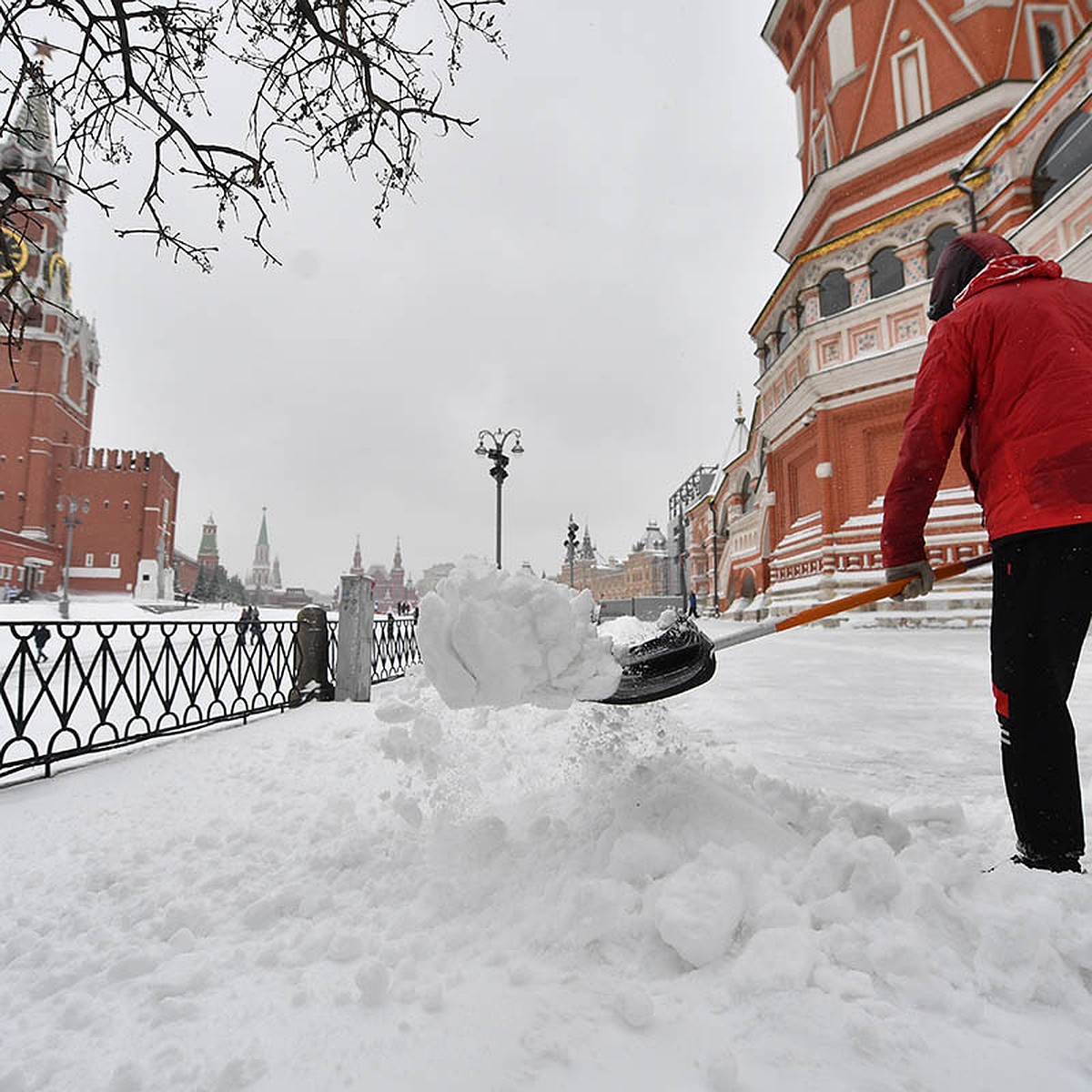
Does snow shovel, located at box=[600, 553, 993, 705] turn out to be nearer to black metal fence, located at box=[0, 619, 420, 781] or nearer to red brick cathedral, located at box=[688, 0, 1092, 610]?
black metal fence, located at box=[0, 619, 420, 781]

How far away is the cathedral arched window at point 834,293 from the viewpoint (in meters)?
14.2

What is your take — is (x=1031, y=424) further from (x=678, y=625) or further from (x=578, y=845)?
(x=578, y=845)

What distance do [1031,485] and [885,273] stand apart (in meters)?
14.3

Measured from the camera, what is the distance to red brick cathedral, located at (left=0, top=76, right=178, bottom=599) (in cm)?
4309

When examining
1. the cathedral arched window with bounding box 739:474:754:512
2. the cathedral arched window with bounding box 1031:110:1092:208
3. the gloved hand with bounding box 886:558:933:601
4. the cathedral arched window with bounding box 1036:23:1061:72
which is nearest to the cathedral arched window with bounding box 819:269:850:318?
the cathedral arched window with bounding box 1031:110:1092:208

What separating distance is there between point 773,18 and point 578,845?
23.2m

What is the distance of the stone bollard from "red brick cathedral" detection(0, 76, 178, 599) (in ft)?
146

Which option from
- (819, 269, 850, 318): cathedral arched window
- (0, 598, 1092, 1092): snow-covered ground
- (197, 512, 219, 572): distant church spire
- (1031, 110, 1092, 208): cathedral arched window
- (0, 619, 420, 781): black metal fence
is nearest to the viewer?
(0, 598, 1092, 1092): snow-covered ground

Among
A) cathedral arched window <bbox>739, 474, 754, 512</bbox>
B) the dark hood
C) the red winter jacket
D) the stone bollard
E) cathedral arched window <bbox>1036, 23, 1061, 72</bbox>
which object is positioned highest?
cathedral arched window <bbox>1036, 23, 1061, 72</bbox>

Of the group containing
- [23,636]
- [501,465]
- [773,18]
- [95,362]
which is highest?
[95,362]

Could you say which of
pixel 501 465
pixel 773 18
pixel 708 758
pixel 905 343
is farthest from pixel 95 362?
pixel 708 758

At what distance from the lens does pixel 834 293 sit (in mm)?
14477

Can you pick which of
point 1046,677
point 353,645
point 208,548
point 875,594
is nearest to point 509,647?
point 875,594

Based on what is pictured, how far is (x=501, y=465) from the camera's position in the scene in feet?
60.2
